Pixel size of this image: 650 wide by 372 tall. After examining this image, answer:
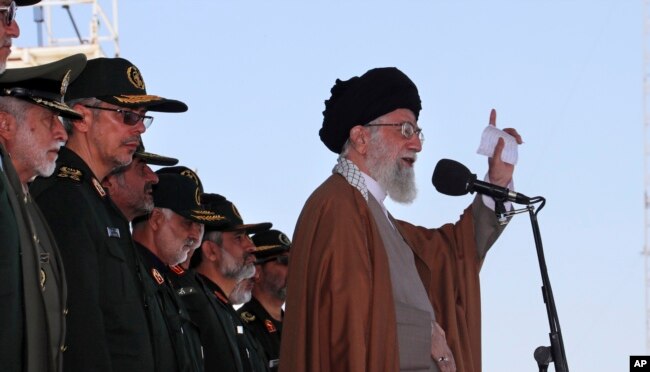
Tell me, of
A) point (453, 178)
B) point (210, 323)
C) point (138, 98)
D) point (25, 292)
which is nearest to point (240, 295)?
point (210, 323)

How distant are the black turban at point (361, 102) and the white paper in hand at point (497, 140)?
41 centimetres

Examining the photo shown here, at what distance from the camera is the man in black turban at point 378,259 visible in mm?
5887

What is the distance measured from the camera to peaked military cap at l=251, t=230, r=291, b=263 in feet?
34.9

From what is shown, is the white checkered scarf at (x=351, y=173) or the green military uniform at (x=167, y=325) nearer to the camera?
the green military uniform at (x=167, y=325)

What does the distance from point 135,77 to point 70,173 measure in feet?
2.49

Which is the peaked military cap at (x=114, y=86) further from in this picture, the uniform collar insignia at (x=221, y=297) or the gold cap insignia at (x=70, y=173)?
the uniform collar insignia at (x=221, y=297)

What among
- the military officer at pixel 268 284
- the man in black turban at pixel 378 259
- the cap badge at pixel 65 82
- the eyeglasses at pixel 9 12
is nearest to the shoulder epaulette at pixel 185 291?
the man in black turban at pixel 378 259

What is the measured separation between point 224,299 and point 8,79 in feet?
12.6

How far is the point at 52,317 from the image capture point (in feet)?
16.5

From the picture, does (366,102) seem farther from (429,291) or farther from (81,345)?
A: (81,345)

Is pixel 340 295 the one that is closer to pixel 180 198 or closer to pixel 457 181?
pixel 457 181

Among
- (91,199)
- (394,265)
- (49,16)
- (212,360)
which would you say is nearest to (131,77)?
(91,199)

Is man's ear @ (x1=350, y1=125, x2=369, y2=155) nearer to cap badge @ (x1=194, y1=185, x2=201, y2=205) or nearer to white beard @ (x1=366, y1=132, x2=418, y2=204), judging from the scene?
white beard @ (x1=366, y1=132, x2=418, y2=204)

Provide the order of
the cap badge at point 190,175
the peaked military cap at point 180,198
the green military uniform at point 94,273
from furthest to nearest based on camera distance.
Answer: the cap badge at point 190,175
the peaked military cap at point 180,198
the green military uniform at point 94,273
